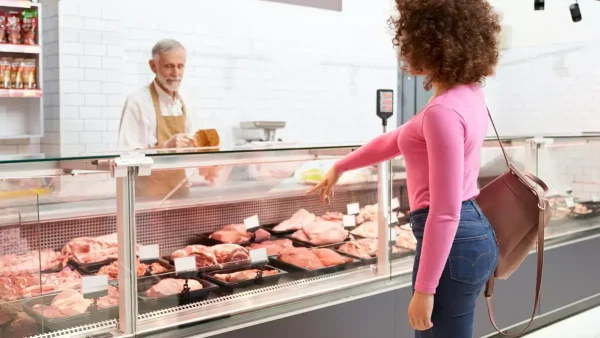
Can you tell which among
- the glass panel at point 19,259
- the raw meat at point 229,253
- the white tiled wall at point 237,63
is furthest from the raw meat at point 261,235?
the white tiled wall at point 237,63

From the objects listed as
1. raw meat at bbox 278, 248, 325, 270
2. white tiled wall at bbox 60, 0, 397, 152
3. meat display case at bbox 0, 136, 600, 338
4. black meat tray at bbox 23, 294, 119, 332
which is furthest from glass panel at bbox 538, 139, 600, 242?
white tiled wall at bbox 60, 0, 397, 152

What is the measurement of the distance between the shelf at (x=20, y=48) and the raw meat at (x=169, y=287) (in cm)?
350

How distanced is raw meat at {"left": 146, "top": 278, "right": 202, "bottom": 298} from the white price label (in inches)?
6.7

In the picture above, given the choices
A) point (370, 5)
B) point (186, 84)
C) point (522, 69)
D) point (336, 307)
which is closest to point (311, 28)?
point (370, 5)

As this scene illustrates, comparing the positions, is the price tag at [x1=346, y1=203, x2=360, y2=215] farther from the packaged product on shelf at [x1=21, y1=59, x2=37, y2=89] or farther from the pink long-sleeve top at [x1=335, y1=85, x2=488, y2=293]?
the packaged product on shelf at [x1=21, y1=59, x2=37, y2=89]

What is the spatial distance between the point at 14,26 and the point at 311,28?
328 cm

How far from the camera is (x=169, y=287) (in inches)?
94.1

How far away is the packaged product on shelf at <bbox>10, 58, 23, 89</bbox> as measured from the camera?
5219 millimetres

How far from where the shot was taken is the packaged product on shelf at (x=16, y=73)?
17.1 ft

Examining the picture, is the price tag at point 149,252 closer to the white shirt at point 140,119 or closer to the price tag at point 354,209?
the price tag at point 354,209

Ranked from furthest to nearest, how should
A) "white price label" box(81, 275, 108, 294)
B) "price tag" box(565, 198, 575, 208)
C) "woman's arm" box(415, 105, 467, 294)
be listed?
1. "price tag" box(565, 198, 575, 208)
2. "white price label" box(81, 275, 108, 294)
3. "woman's arm" box(415, 105, 467, 294)

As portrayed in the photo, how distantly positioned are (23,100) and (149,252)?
3.56 metres

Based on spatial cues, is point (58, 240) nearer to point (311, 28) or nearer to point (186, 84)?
point (186, 84)

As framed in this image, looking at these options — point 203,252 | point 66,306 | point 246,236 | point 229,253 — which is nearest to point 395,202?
point 246,236
